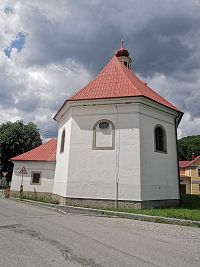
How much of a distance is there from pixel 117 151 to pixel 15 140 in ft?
90.8

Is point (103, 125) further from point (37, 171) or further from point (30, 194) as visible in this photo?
point (30, 194)

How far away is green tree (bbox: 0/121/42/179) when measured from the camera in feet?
124

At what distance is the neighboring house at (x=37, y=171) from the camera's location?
69.4ft

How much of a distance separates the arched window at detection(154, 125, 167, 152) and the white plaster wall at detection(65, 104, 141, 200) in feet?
6.48

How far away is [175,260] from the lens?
5285mm

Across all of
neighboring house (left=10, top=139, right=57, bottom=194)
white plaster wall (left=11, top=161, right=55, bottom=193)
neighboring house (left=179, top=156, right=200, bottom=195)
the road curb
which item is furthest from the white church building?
neighboring house (left=179, top=156, right=200, bottom=195)

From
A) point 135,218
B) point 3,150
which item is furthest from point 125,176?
point 3,150

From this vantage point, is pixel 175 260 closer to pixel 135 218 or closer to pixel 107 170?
pixel 135 218

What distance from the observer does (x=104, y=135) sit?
1440cm

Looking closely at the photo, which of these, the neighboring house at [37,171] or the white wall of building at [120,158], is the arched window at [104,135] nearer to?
the white wall of building at [120,158]

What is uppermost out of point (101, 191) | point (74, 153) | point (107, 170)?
point (74, 153)

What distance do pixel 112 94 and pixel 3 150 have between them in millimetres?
27813

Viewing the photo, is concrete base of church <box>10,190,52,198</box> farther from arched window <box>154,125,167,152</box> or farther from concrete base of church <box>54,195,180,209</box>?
arched window <box>154,125,167,152</box>

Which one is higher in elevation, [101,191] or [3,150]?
[3,150]
